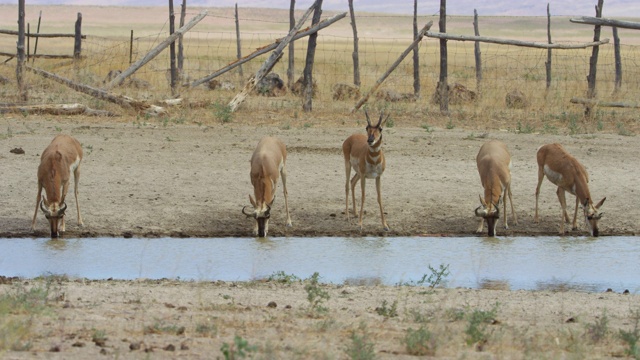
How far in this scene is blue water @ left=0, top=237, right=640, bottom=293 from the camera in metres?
10.1

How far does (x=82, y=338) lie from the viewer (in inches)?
255

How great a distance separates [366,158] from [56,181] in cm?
414

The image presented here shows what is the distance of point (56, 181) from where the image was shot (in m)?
12.2

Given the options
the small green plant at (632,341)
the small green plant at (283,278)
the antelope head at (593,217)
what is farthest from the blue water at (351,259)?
the small green plant at (632,341)

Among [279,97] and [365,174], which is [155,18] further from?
[365,174]

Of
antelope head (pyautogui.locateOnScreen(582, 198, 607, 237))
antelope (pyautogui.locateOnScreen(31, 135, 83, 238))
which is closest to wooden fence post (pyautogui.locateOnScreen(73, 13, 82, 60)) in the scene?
antelope (pyautogui.locateOnScreen(31, 135, 83, 238))

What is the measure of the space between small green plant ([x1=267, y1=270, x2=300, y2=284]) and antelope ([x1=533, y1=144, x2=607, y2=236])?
15.8 ft

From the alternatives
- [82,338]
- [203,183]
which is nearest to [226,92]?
[203,183]

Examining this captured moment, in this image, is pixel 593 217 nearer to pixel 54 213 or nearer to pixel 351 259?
pixel 351 259

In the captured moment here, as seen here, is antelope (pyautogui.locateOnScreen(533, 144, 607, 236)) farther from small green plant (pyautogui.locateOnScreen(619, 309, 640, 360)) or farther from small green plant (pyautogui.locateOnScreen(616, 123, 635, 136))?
small green plant (pyautogui.locateOnScreen(616, 123, 635, 136))

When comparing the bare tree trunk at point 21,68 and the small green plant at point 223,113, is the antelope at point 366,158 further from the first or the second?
the bare tree trunk at point 21,68

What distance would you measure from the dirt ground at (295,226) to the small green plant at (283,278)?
11cm

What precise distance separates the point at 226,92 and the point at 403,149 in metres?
10.1

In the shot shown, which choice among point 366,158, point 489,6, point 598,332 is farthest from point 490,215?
point 489,6
